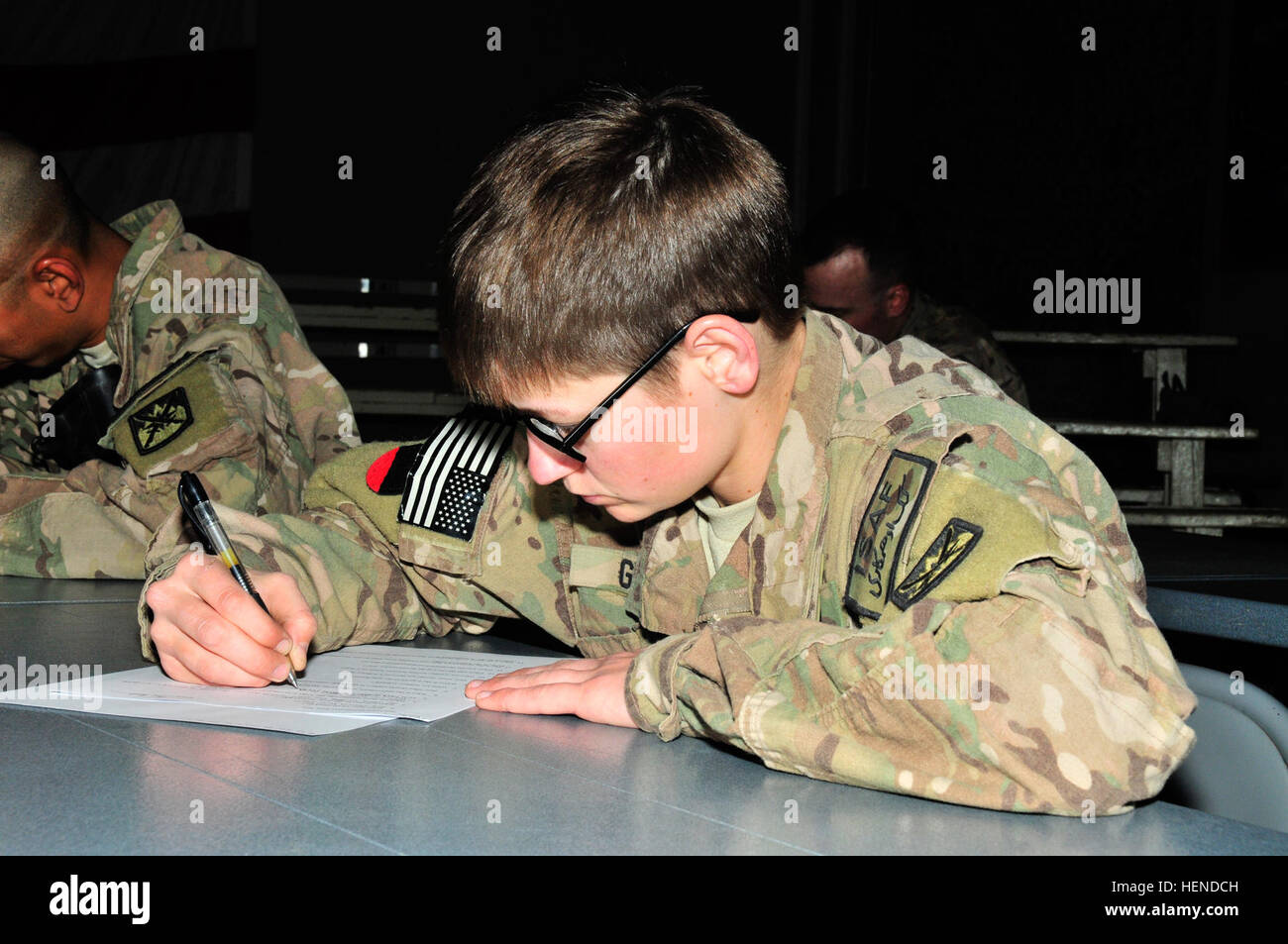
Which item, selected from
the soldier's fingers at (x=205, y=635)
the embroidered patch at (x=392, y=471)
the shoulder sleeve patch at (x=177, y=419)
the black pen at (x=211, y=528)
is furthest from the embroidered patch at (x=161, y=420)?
the soldier's fingers at (x=205, y=635)

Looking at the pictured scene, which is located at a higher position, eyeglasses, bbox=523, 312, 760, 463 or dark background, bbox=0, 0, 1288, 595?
dark background, bbox=0, 0, 1288, 595

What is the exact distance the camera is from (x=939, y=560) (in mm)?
876

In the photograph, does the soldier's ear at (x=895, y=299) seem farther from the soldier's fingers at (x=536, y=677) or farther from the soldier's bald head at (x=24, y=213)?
the soldier's fingers at (x=536, y=677)

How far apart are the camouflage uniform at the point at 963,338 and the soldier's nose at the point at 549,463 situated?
2693 mm

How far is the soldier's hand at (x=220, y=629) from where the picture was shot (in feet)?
3.53

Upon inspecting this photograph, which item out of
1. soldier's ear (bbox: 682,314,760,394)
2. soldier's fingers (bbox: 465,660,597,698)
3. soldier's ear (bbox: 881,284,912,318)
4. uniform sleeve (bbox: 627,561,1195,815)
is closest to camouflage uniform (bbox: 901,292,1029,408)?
soldier's ear (bbox: 881,284,912,318)

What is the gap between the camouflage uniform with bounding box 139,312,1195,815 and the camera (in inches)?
31.5

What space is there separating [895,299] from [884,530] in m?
2.97

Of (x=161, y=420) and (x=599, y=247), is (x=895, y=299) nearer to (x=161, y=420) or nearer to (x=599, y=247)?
(x=161, y=420)

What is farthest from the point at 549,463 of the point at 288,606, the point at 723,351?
the point at 288,606

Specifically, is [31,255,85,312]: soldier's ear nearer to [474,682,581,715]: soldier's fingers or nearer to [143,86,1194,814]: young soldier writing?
[143,86,1194,814]: young soldier writing

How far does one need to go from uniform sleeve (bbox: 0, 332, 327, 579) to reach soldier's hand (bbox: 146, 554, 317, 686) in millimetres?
690

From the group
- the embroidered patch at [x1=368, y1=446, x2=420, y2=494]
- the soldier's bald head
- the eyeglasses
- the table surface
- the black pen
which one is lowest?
the table surface
